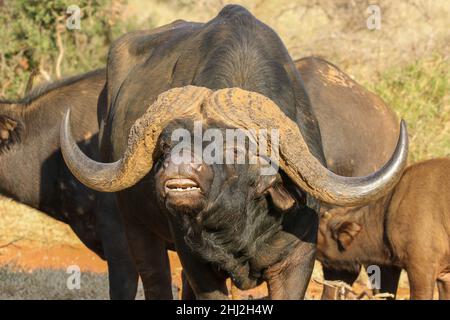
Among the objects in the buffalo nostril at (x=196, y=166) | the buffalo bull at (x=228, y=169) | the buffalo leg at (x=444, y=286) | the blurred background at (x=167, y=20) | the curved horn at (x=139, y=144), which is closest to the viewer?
the buffalo nostril at (x=196, y=166)

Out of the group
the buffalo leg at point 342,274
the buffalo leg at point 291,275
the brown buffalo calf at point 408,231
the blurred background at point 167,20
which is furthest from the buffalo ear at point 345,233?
the buffalo leg at point 291,275

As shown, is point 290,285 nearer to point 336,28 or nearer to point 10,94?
point 10,94

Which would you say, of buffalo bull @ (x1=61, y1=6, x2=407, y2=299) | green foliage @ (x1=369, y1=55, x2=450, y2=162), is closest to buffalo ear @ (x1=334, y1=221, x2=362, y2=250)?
green foliage @ (x1=369, y1=55, x2=450, y2=162)

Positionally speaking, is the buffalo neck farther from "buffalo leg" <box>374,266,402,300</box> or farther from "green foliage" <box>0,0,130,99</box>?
"green foliage" <box>0,0,130,99</box>

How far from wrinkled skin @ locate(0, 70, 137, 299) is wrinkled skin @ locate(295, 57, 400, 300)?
2129mm

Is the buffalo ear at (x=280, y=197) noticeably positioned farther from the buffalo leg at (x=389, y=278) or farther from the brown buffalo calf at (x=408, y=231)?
the buffalo leg at (x=389, y=278)

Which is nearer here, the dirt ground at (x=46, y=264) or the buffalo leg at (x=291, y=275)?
the buffalo leg at (x=291, y=275)

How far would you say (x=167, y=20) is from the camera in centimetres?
1884

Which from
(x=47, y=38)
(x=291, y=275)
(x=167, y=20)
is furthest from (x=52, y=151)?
(x=167, y=20)

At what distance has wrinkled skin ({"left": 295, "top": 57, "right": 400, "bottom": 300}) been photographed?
9.16 metres

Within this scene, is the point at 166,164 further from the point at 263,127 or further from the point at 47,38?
the point at 47,38

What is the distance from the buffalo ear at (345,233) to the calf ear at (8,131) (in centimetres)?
346

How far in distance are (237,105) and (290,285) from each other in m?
1.39

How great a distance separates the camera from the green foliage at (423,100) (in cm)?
1416
